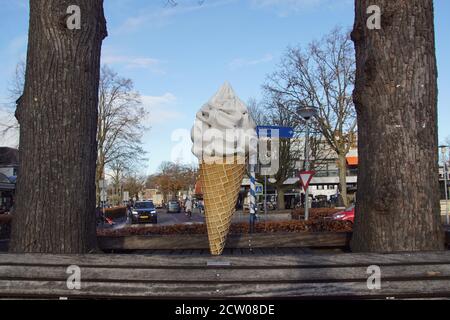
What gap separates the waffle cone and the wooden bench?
82cm

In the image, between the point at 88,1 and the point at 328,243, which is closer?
the point at 88,1

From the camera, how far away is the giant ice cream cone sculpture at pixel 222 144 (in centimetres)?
383

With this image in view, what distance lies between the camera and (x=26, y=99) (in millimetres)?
4160

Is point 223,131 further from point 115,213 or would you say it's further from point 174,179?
point 174,179

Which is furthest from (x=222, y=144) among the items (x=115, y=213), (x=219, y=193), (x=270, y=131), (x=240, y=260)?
(x=115, y=213)

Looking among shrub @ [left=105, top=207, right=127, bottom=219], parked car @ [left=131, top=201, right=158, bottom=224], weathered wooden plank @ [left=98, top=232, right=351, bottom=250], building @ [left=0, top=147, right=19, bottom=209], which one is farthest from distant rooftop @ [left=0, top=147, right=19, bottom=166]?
weathered wooden plank @ [left=98, top=232, right=351, bottom=250]

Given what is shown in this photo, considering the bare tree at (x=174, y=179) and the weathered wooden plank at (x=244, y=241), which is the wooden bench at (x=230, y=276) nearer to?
the weathered wooden plank at (x=244, y=241)

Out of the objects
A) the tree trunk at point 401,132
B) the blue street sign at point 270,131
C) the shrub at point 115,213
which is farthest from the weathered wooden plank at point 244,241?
the shrub at point 115,213

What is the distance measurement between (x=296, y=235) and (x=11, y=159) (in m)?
64.2

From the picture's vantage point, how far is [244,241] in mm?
5258

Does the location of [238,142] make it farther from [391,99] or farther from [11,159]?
[11,159]

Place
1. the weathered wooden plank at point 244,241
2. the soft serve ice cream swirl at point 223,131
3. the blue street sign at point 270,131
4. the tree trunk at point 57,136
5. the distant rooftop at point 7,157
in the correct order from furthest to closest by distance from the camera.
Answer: the distant rooftop at point 7,157 < the blue street sign at point 270,131 < the weathered wooden plank at point 244,241 < the tree trunk at point 57,136 < the soft serve ice cream swirl at point 223,131

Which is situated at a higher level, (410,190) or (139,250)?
(410,190)
